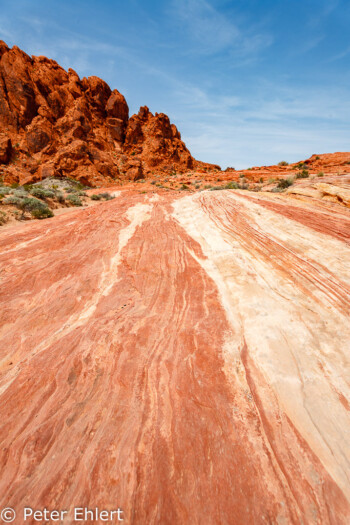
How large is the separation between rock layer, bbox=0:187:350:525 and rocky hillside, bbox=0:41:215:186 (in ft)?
91.7

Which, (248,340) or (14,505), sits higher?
(248,340)

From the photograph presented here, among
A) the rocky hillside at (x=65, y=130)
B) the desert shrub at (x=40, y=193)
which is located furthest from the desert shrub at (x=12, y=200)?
the rocky hillside at (x=65, y=130)

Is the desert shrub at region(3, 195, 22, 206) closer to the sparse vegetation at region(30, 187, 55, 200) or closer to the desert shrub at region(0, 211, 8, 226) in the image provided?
the desert shrub at region(0, 211, 8, 226)

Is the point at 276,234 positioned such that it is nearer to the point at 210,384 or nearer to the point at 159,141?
the point at 210,384

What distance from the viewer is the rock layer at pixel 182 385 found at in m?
1.81

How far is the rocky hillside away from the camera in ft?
101

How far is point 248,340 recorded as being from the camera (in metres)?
3.06

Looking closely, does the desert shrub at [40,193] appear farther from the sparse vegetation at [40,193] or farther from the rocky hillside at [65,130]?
the rocky hillside at [65,130]

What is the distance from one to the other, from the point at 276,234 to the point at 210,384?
15.0ft

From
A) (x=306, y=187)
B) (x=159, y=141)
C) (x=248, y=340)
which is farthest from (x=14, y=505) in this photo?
(x=159, y=141)

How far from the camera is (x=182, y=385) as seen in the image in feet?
8.50

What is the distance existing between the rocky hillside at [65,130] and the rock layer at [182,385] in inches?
1101

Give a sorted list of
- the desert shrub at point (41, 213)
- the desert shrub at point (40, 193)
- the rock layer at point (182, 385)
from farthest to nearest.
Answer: the desert shrub at point (40, 193) → the desert shrub at point (41, 213) → the rock layer at point (182, 385)

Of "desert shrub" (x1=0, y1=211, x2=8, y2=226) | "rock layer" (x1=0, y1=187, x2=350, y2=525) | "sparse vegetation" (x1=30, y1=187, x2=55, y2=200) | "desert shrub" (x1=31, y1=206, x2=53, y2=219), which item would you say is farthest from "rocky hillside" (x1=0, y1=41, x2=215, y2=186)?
"rock layer" (x1=0, y1=187, x2=350, y2=525)
